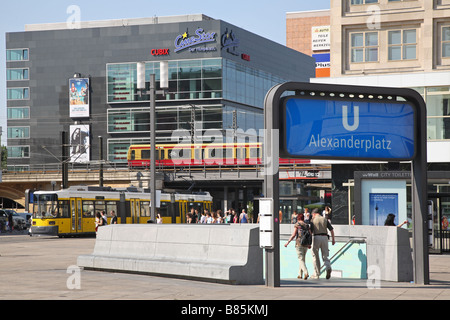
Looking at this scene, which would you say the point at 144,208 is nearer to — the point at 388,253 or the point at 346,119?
the point at 388,253

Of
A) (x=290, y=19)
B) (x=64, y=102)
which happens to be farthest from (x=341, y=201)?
(x=290, y=19)

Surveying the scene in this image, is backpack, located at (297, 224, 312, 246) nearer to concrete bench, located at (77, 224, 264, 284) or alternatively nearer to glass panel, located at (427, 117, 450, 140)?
concrete bench, located at (77, 224, 264, 284)

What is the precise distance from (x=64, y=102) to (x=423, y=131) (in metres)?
82.1

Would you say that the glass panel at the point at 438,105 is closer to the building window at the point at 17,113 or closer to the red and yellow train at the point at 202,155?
the red and yellow train at the point at 202,155

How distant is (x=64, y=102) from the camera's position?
309 feet

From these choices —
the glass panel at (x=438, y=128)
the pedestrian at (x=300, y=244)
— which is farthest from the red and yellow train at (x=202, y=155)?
the pedestrian at (x=300, y=244)

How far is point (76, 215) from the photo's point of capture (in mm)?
42250

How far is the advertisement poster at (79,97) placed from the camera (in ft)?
303

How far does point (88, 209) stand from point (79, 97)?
52.4 metres

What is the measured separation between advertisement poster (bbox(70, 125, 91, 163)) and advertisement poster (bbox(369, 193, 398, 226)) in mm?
66260

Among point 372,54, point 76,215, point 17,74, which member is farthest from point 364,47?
point 17,74

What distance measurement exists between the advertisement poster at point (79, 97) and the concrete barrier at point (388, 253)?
7743cm
